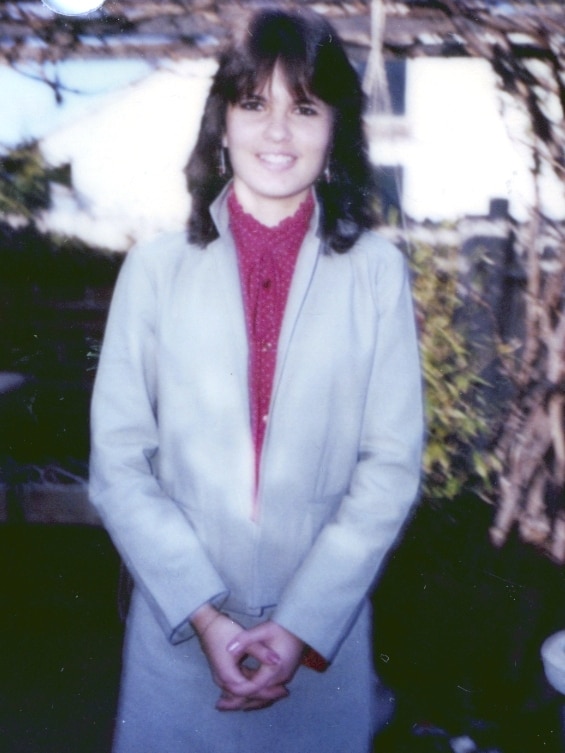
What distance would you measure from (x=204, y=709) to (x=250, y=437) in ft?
1.79

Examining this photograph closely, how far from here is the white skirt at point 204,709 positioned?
49.2 inches

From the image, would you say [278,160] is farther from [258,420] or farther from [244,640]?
[244,640]

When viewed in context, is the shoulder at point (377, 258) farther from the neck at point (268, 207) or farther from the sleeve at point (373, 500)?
the neck at point (268, 207)

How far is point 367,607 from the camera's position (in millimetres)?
1330

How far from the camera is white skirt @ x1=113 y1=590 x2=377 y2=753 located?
4.10 ft

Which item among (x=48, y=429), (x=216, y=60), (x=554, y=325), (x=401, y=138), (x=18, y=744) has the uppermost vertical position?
(x=216, y=60)

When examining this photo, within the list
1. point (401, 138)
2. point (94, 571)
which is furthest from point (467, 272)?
point (94, 571)

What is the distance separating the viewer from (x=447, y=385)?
73.7 inches

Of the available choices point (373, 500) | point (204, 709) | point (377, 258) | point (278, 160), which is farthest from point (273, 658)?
point (278, 160)

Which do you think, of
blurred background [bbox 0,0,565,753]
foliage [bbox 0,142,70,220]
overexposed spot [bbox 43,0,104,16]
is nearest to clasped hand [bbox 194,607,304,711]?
blurred background [bbox 0,0,565,753]

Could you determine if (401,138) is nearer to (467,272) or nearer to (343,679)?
(467,272)

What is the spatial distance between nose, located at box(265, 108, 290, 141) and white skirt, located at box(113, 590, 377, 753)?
903 millimetres

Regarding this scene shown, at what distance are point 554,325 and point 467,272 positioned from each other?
0.28 metres

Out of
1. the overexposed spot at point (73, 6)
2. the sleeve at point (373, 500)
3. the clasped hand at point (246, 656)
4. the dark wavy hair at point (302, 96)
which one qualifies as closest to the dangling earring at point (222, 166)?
the dark wavy hair at point (302, 96)
